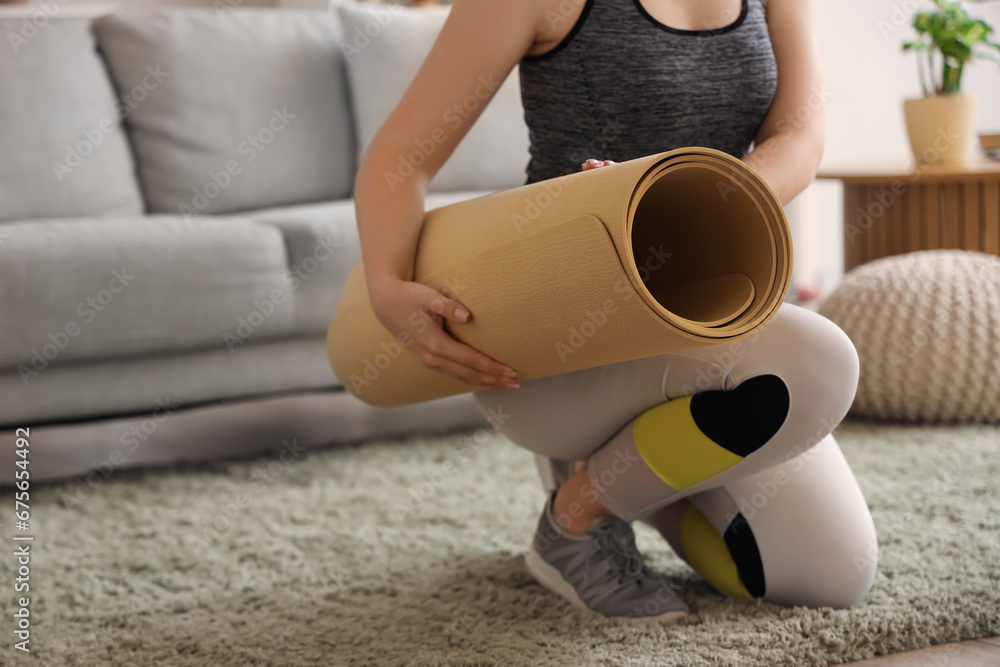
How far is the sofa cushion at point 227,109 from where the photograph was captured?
2172 millimetres

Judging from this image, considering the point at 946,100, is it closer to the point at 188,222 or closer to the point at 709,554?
the point at 709,554

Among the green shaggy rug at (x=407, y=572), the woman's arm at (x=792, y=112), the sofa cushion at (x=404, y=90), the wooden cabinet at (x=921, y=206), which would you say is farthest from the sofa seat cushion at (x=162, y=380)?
the wooden cabinet at (x=921, y=206)

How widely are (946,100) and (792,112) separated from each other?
1374mm

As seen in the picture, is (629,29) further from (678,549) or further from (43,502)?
(43,502)

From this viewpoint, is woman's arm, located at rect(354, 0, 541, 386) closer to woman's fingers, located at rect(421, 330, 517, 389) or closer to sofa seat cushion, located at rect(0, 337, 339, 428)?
woman's fingers, located at rect(421, 330, 517, 389)

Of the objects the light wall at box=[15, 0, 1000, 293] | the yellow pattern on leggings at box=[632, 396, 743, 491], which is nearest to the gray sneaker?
the yellow pattern on leggings at box=[632, 396, 743, 491]

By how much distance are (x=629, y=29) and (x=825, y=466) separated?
55cm

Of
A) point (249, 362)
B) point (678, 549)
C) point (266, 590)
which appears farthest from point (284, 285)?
point (678, 549)

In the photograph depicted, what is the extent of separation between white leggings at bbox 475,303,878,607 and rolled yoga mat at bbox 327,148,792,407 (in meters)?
0.10

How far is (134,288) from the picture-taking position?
1.60 metres

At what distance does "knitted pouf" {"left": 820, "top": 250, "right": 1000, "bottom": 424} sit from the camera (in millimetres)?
1753

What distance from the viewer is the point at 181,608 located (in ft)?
3.67

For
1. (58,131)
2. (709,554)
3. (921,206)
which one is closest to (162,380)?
(58,131)

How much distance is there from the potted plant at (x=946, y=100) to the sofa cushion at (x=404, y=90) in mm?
969
